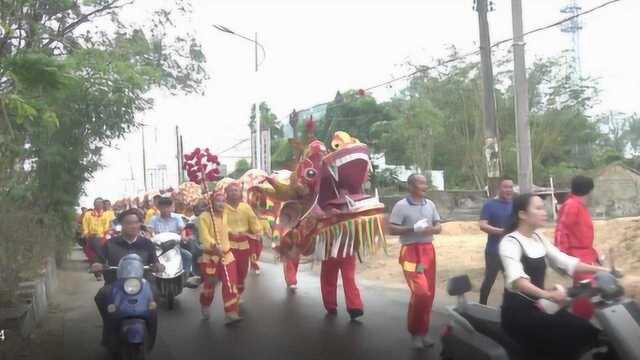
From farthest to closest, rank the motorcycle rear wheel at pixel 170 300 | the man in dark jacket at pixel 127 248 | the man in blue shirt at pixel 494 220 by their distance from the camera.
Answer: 1. the motorcycle rear wheel at pixel 170 300
2. the man in blue shirt at pixel 494 220
3. the man in dark jacket at pixel 127 248

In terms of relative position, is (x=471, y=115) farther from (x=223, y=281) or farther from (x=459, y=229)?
(x=223, y=281)

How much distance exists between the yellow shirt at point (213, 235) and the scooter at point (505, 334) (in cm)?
441

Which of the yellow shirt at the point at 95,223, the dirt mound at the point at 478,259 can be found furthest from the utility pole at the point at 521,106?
the yellow shirt at the point at 95,223

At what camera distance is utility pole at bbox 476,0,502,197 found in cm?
1134

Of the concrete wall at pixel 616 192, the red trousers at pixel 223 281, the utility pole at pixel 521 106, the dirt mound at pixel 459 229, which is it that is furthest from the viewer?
the concrete wall at pixel 616 192

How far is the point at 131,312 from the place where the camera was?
6312 millimetres

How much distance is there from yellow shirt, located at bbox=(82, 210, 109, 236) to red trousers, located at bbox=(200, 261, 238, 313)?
8.27 m

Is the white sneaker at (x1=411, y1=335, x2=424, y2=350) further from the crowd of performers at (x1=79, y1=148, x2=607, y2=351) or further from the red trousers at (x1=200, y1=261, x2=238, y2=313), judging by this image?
the red trousers at (x1=200, y1=261, x2=238, y2=313)

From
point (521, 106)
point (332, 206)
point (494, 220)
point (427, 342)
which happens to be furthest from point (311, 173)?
point (521, 106)

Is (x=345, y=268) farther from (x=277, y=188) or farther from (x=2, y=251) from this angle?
(x=2, y=251)

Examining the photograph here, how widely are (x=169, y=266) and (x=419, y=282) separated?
4260 mm

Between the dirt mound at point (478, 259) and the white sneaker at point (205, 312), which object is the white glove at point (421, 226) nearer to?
the dirt mound at point (478, 259)

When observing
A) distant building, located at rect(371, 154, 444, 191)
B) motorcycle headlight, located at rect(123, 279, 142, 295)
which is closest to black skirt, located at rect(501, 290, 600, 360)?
motorcycle headlight, located at rect(123, 279, 142, 295)

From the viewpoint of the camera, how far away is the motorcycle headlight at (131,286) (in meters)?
6.43
